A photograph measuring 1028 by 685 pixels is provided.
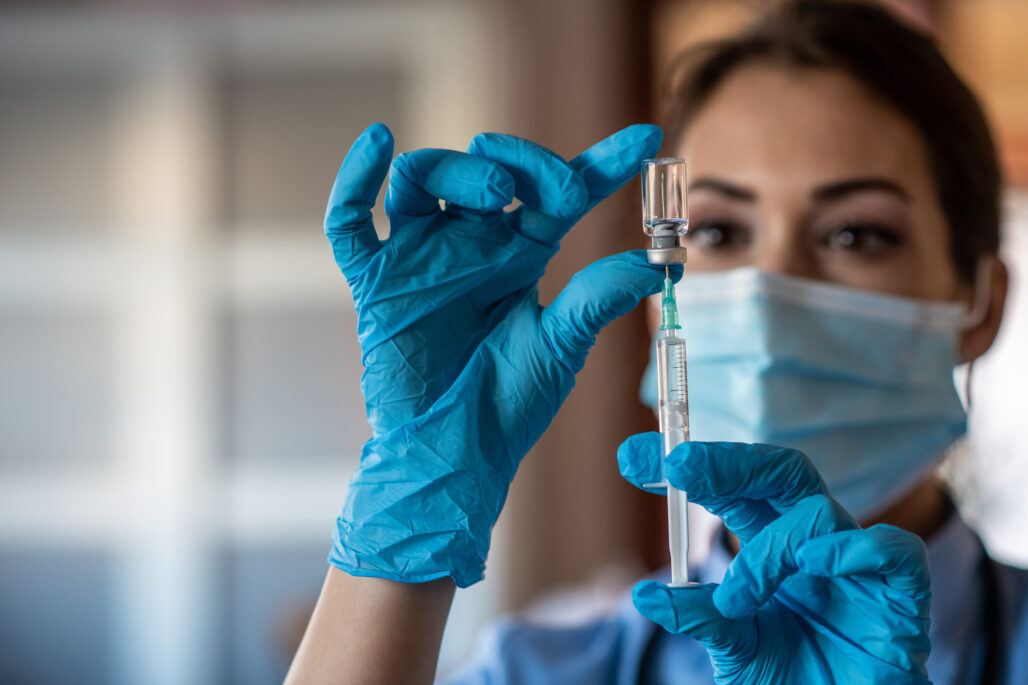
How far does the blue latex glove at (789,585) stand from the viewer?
760 mm

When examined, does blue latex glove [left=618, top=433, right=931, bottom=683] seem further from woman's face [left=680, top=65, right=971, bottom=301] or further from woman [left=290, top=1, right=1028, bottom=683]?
woman's face [left=680, top=65, right=971, bottom=301]

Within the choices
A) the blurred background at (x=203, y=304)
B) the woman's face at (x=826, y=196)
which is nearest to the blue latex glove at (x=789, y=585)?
the woman's face at (x=826, y=196)

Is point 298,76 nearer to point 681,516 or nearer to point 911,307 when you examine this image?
point 911,307

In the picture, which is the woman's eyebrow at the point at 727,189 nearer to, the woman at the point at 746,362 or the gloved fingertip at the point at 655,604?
the woman at the point at 746,362

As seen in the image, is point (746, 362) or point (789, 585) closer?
point (789, 585)

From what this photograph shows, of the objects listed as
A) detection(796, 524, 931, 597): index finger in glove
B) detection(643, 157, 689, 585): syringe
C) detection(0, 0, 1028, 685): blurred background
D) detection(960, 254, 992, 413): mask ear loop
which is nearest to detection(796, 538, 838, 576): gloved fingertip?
detection(796, 524, 931, 597): index finger in glove

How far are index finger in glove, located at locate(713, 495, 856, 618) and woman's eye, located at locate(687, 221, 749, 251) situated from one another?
2.05 feet

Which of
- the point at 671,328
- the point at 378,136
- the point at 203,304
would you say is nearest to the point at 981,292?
the point at 671,328

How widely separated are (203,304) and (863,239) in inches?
114

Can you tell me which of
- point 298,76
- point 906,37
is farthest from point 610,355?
point 906,37

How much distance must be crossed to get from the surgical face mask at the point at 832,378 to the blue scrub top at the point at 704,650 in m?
0.14

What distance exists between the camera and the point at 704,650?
1.30 metres

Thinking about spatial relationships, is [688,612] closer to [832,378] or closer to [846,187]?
[832,378]

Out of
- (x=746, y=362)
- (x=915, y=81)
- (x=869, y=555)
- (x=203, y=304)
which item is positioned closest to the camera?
(x=869, y=555)
